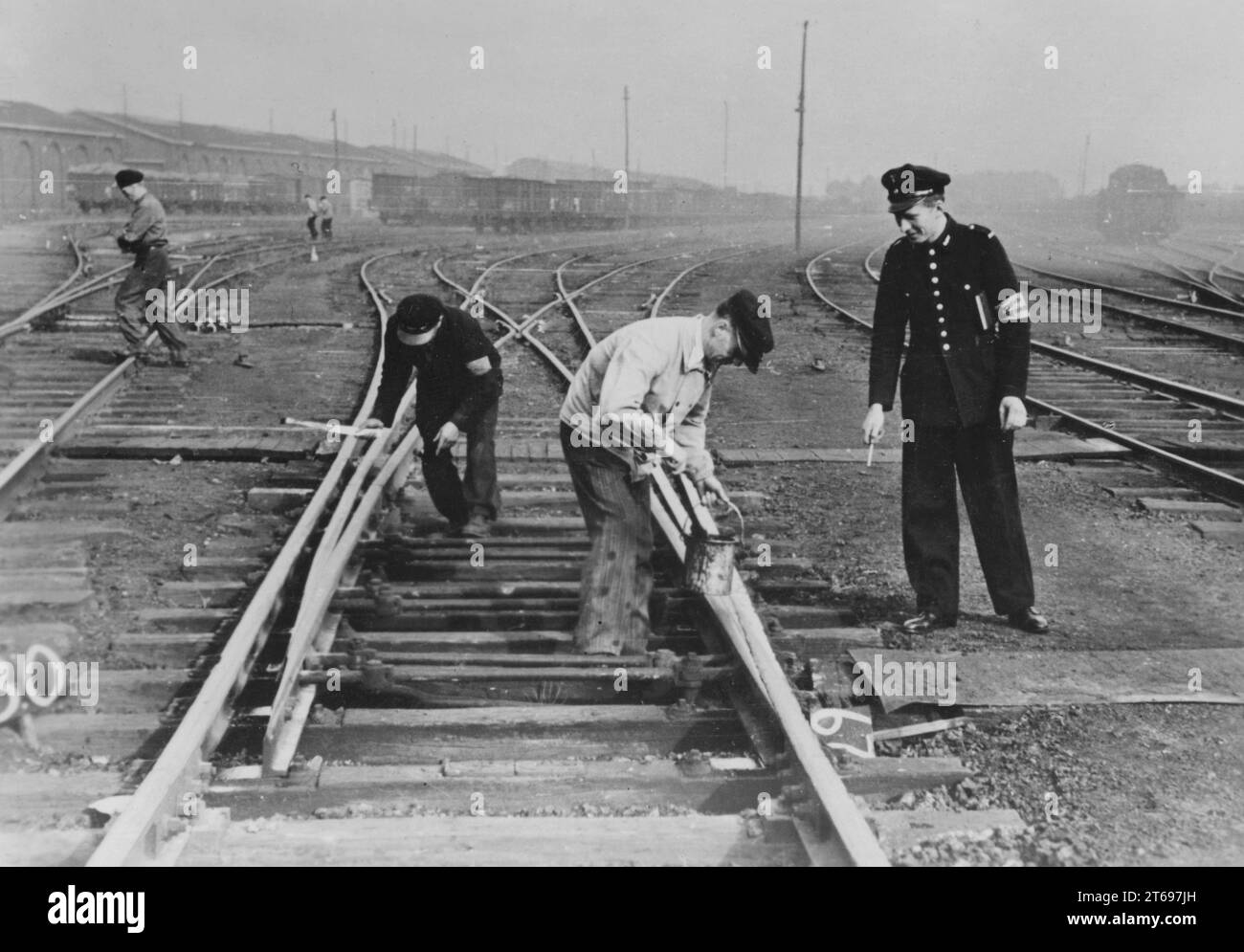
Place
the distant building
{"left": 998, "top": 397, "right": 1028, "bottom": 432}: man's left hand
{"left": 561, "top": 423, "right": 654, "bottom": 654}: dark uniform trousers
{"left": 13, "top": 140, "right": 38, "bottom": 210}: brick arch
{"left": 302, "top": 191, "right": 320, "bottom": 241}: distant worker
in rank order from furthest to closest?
the distant building, {"left": 13, "top": 140, "right": 38, "bottom": 210}: brick arch, {"left": 302, "top": 191, "right": 320, "bottom": 241}: distant worker, {"left": 998, "top": 397, "right": 1028, "bottom": 432}: man's left hand, {"left": 561, "top": 423, "right": 654, "bottom": 654}: dark uniform trousers

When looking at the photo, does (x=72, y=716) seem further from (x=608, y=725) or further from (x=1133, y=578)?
(x=1133, y=578)

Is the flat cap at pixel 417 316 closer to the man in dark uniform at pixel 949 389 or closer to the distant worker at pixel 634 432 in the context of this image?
the distant worker at pixel 634 432

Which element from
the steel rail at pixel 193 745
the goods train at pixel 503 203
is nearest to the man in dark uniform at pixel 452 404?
the steel rail at pixel 193 745

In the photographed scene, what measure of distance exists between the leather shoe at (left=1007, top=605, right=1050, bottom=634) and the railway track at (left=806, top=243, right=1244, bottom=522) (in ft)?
7.73

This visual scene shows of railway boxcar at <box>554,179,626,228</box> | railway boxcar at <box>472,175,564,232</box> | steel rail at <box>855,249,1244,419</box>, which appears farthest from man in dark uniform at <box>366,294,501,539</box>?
railway boxcar at <box>554,179,626,228</box>

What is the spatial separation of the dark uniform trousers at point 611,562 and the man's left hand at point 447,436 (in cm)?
124

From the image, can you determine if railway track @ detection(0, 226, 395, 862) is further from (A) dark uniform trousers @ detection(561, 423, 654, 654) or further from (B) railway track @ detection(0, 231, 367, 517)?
(A) dark uniform trousers @ detection(561, 423, 654, 654)

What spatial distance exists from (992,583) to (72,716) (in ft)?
11.5

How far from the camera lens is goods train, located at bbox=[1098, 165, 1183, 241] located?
44.8 m

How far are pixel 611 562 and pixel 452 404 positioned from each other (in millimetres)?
1845

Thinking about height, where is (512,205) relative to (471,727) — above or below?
above

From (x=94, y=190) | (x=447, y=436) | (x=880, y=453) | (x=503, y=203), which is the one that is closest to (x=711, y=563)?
(x=447, y=436)

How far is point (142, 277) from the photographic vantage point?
34.7 feet

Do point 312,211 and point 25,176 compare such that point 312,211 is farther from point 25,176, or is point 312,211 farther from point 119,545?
point 25,176
